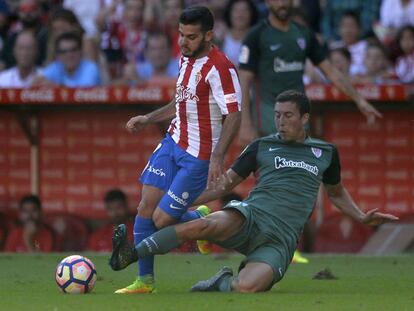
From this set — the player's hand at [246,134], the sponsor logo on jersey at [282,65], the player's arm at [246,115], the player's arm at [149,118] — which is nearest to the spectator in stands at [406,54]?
the sponsor logo on jersey at [282,65]

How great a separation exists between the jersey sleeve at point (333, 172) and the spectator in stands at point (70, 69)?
6.77m

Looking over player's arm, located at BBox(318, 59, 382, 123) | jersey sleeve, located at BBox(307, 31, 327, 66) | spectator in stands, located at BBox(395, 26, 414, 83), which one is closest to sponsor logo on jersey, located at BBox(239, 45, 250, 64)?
jersey sleeve, located at BBox(307, 31, 327, 66)

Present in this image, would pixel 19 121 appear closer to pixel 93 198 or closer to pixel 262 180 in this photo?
pixel 93 198

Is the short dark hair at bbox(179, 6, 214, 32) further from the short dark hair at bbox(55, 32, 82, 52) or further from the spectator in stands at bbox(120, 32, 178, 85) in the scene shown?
the short dark hair at bbox(55, 32, 82, 52)

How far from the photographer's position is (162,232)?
870 centimetres

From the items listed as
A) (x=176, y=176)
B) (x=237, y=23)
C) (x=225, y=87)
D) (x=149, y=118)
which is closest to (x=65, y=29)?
(x=237, y=23)

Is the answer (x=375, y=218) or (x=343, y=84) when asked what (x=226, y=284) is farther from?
(x=343, y=84)

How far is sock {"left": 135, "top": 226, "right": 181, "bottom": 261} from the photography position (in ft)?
28.3

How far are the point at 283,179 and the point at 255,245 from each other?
0.55 metres

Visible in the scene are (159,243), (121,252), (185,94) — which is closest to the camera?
(121,252)

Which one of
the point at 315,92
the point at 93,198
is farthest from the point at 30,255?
the point at 315,92

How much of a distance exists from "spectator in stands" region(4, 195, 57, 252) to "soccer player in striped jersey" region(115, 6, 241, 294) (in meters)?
6.55

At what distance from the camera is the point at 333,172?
9461 mm

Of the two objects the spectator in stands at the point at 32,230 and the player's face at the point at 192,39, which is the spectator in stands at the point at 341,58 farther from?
the player's face at the point at 192,39
